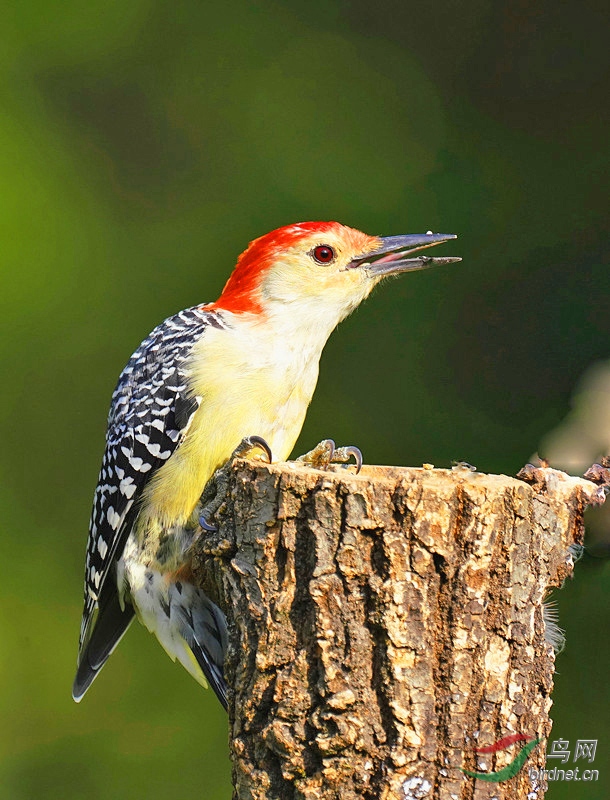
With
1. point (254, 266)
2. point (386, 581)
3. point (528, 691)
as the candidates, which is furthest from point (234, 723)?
point (254, 266)

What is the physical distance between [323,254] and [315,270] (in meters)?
0.06

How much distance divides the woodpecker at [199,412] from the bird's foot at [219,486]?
0.18 metres

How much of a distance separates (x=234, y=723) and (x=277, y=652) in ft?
0.77

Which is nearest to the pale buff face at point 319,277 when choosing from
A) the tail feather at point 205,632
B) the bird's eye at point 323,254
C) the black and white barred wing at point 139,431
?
the bird's eye at point 323,254

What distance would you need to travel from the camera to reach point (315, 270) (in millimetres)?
3451

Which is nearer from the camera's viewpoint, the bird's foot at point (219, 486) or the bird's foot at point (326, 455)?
the bird's foot at point (219, 486)

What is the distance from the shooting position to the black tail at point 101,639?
3.45 metres

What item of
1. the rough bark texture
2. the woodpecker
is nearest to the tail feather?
the woodpecker

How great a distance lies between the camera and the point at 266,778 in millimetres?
2205

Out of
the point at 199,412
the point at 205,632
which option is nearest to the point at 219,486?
the point at 199,412

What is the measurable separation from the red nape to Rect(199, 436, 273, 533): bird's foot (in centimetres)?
64

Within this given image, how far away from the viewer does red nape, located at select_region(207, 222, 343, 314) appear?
3.45 meters

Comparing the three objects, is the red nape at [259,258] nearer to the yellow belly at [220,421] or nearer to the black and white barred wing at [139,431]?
the black and white barred wing at [139,431]

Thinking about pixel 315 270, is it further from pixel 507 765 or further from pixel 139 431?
pixel 507 765
